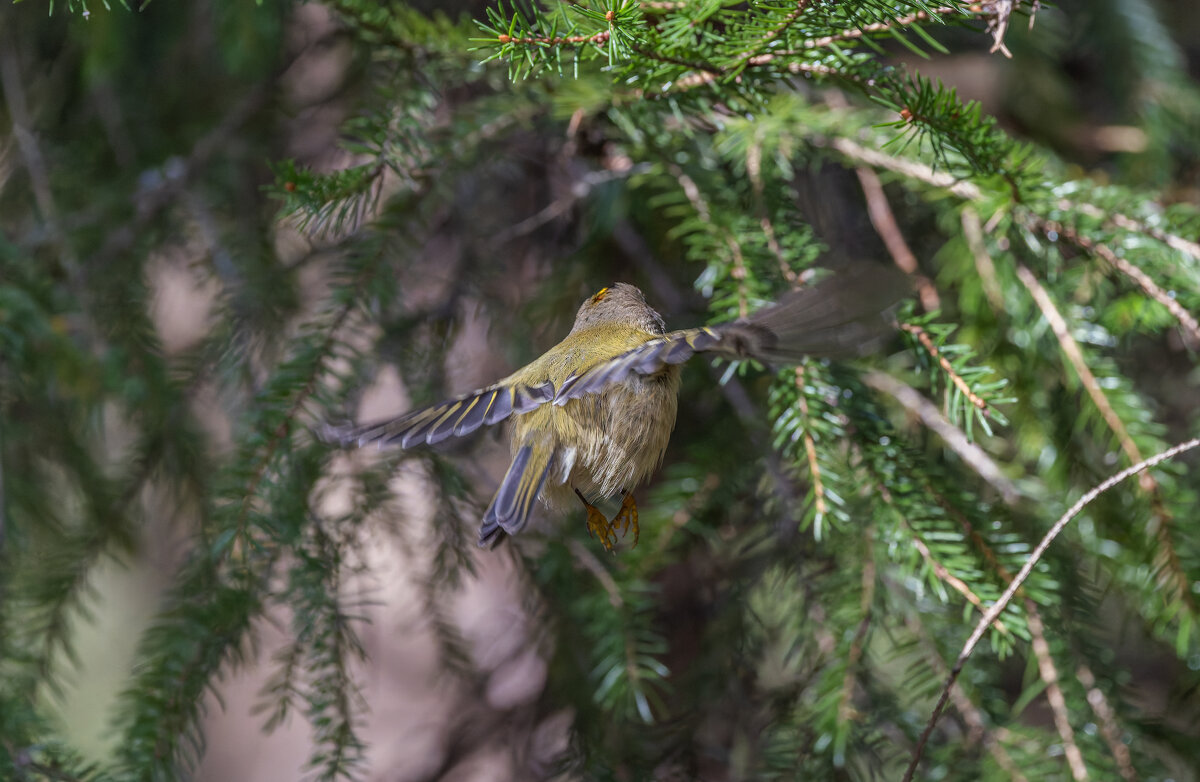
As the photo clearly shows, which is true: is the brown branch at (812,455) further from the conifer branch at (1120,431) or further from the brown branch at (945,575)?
the conifer branch at (1120,431)

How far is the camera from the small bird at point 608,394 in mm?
1018

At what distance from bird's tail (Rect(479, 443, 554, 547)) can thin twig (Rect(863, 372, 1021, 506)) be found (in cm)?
66

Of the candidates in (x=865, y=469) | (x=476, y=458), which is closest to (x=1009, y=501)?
(x=865, y=469)

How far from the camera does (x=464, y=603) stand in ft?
8.59

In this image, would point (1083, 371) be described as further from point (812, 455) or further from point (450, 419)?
point (450, 419)

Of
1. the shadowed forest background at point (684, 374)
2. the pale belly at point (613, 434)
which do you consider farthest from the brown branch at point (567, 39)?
the pale belly at point (613, 434)

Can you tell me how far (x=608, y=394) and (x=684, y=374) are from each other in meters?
0.58

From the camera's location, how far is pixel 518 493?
1.21 m

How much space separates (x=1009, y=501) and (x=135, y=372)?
177cm

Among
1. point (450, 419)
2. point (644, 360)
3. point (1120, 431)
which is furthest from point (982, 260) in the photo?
point (450, 419)

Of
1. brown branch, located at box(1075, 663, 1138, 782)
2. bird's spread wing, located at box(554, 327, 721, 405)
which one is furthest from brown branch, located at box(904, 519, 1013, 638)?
bird's spread wing, located at box(554, 327, 721, 405)

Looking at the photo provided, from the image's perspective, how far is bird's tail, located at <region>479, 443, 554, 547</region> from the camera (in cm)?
115

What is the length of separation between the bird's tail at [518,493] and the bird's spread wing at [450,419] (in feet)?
0.33

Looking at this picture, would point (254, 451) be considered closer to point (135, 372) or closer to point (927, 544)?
point (135, 372)
